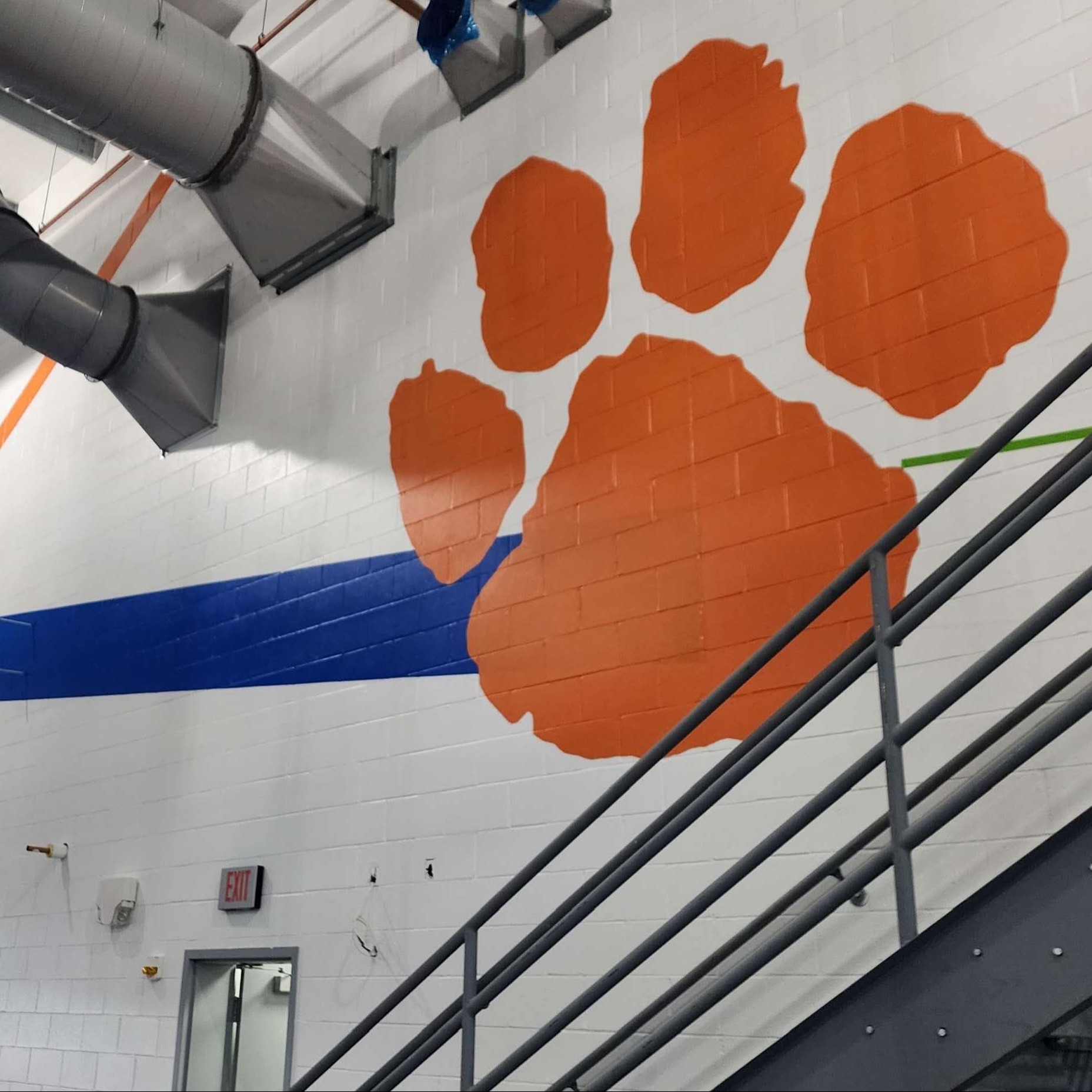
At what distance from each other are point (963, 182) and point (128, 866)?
4.62 m

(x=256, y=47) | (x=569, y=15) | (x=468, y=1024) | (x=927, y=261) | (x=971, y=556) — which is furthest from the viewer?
(x=256, y=47)

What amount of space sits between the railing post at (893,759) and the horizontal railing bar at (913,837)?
0.10ft

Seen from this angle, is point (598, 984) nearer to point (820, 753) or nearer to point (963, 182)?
point (820, 753)

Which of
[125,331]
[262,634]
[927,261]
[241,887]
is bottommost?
[241,887]

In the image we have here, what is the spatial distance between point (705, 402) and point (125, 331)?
3.44 m

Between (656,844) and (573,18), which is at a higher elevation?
(573,18)

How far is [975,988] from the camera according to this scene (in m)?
2.15

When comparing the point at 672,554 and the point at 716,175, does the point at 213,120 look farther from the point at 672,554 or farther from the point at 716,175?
the point at 672,554

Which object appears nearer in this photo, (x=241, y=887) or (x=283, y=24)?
(x=241, y=887)

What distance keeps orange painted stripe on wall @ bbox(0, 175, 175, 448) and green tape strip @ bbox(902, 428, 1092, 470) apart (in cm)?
507

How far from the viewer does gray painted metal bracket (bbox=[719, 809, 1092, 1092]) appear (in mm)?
2062

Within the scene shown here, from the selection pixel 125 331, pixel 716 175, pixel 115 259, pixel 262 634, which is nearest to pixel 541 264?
pixel 716 175

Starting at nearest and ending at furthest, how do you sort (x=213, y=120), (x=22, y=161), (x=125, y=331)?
(x=213, y=120) → (x=125, y=331) → (x=22, y=161)

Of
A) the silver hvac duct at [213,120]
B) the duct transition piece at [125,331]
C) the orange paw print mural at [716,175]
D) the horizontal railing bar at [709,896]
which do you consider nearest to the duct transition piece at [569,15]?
the orange paw print mural at [716,175]
